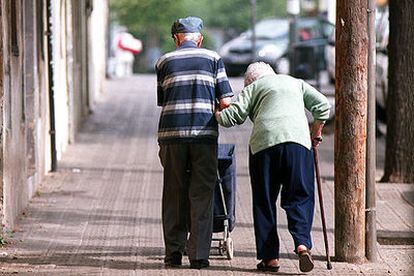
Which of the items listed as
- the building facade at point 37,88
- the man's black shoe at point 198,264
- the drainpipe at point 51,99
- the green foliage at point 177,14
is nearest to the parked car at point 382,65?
the building facade at point 37,88

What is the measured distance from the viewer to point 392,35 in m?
15.5

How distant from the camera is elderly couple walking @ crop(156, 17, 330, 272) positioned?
395 inches

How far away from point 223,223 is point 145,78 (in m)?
23.4

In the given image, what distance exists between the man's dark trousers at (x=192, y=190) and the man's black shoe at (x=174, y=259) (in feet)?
0.10

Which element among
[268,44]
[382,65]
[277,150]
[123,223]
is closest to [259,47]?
[268,44]

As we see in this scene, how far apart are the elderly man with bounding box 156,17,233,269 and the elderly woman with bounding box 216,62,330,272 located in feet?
0.60

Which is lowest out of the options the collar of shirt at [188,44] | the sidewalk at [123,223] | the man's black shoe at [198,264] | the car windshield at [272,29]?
the sidewalk at [123,223]

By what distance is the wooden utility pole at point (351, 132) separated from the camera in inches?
417

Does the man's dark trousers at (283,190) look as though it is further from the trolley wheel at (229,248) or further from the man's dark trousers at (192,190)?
the trolley wheel at (229,248)

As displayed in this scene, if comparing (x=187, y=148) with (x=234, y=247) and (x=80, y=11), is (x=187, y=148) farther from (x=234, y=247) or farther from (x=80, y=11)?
(x=80, y=11)

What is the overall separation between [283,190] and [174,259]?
3.29ft

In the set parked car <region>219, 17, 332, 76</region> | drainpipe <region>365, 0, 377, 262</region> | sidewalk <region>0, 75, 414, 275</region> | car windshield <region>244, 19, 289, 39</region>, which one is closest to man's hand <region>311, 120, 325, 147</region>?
drainpipe <region>365, 0, 377, 262</region>

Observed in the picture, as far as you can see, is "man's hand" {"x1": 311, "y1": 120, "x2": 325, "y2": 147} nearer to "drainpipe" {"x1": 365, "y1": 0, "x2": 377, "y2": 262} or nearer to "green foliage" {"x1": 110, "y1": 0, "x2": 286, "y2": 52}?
"drainpipe" {"x1": 365, "y1": 0, "x2": 377, "y2": 262}

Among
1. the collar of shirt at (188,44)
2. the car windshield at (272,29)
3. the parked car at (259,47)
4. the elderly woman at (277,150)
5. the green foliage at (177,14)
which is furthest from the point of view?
the green foliage at (177,14)
